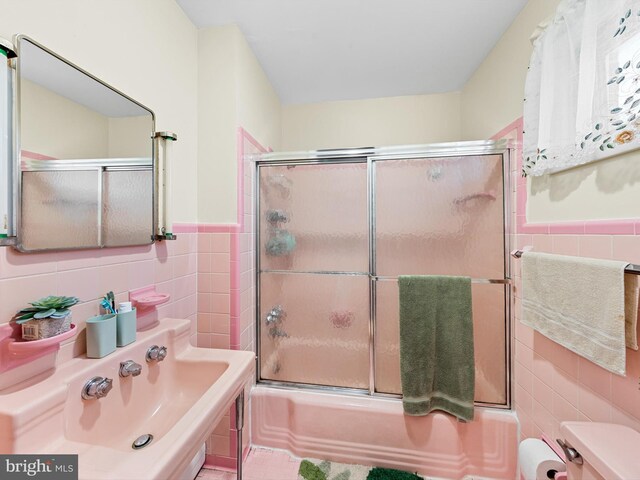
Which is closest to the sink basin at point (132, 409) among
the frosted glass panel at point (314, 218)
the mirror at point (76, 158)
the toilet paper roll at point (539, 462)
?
the mirror at point (76, 158)

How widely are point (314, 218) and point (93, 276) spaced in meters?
1.11

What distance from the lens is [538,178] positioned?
120 cm

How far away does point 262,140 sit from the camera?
1.81 m

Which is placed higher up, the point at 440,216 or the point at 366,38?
the point at 366,38

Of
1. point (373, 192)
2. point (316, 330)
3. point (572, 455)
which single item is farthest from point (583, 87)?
point (316, 330)

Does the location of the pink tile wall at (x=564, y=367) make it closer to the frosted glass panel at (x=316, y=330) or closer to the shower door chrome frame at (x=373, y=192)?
the shower door chrome frame at (x=373, y=192)

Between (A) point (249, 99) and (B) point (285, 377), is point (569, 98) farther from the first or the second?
(B) point (285, 377)

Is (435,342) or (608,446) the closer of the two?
(608,446)

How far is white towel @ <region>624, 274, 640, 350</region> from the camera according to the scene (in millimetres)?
759

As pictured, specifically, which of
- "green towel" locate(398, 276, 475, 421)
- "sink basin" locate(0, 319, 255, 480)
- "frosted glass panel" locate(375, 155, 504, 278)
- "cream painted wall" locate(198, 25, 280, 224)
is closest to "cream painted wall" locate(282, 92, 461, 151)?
"frosted glass panel" locate(375, 155, 504, 278)

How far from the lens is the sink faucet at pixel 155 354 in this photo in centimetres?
100

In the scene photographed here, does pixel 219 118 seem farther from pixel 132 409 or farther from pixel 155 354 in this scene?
pixel 132 409

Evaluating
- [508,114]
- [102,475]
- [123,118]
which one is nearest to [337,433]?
[102,475]

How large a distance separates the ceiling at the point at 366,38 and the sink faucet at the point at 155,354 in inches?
63.6
